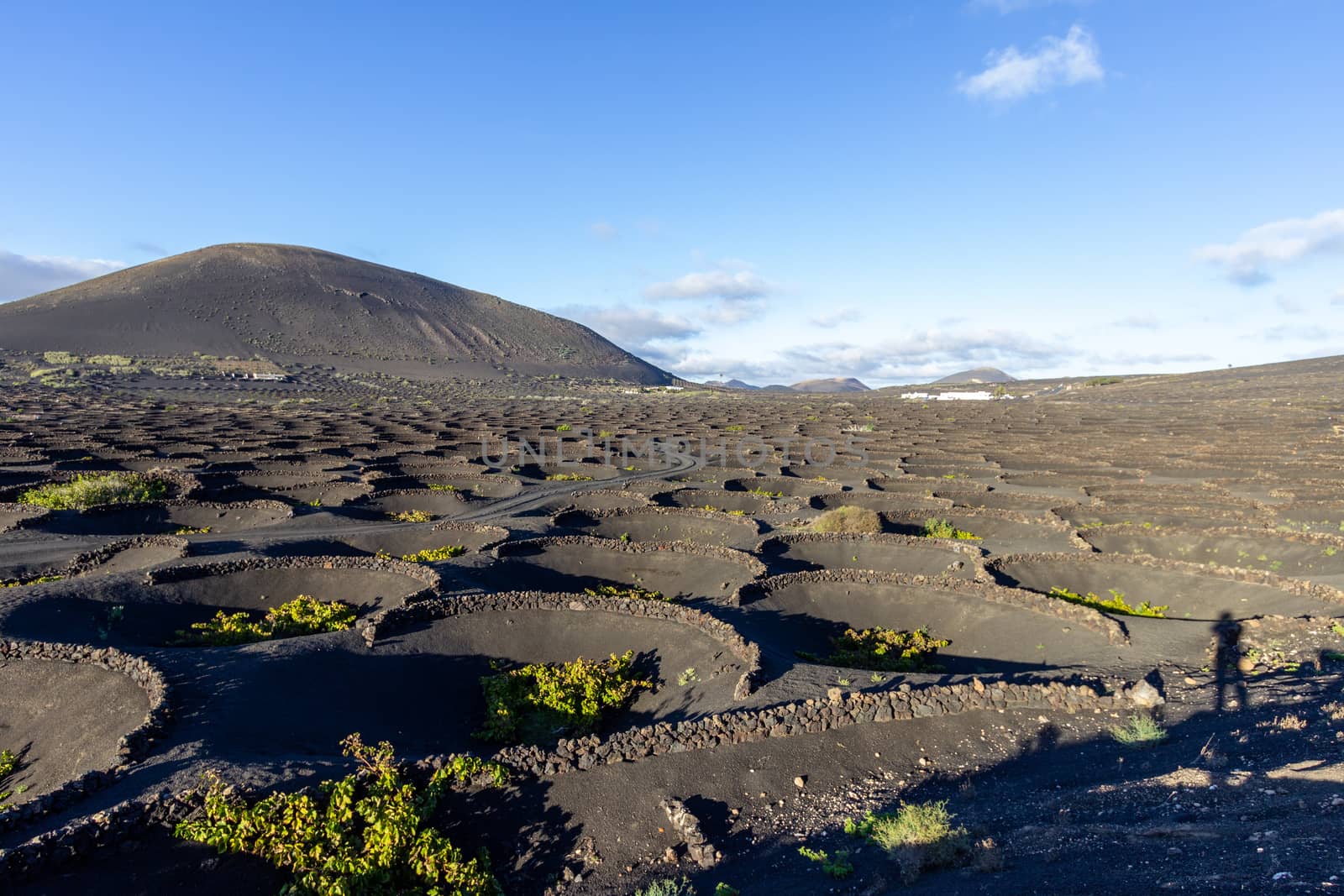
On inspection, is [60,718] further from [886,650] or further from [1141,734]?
[1141,734]

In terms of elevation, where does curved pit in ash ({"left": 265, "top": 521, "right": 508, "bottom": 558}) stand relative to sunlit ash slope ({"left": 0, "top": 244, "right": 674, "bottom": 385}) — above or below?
below

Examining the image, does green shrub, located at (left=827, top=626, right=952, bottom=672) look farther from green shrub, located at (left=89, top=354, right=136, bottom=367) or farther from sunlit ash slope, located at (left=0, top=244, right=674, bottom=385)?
sunlit ash slope, located at (left=0, top=244, right=674, bottom=385)

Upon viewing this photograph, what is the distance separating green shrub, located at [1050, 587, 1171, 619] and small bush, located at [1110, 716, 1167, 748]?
25.4 ft

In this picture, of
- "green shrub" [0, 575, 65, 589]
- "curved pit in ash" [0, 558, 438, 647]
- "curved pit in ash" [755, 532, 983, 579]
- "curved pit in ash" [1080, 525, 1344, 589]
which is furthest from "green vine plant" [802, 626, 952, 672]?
"green shrub" [0, 575, 65, 589]

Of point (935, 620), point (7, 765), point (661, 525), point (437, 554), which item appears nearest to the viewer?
point (7, 765)

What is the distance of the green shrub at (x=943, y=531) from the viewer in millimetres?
26484

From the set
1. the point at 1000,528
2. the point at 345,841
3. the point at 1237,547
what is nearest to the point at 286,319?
the point at 1000,528

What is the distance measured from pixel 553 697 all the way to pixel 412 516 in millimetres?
→ 16879

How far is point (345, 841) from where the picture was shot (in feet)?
27.0

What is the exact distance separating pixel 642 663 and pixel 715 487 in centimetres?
2022

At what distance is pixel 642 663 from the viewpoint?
15445 mm

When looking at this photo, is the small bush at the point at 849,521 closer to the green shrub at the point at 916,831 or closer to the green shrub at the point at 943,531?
the green shrub at the point at 943,531

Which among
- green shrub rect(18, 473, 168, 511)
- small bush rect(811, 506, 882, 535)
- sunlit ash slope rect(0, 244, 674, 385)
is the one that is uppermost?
sunlit ash slope rect(0, 244, 674, 385)

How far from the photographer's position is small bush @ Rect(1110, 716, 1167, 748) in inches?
416
